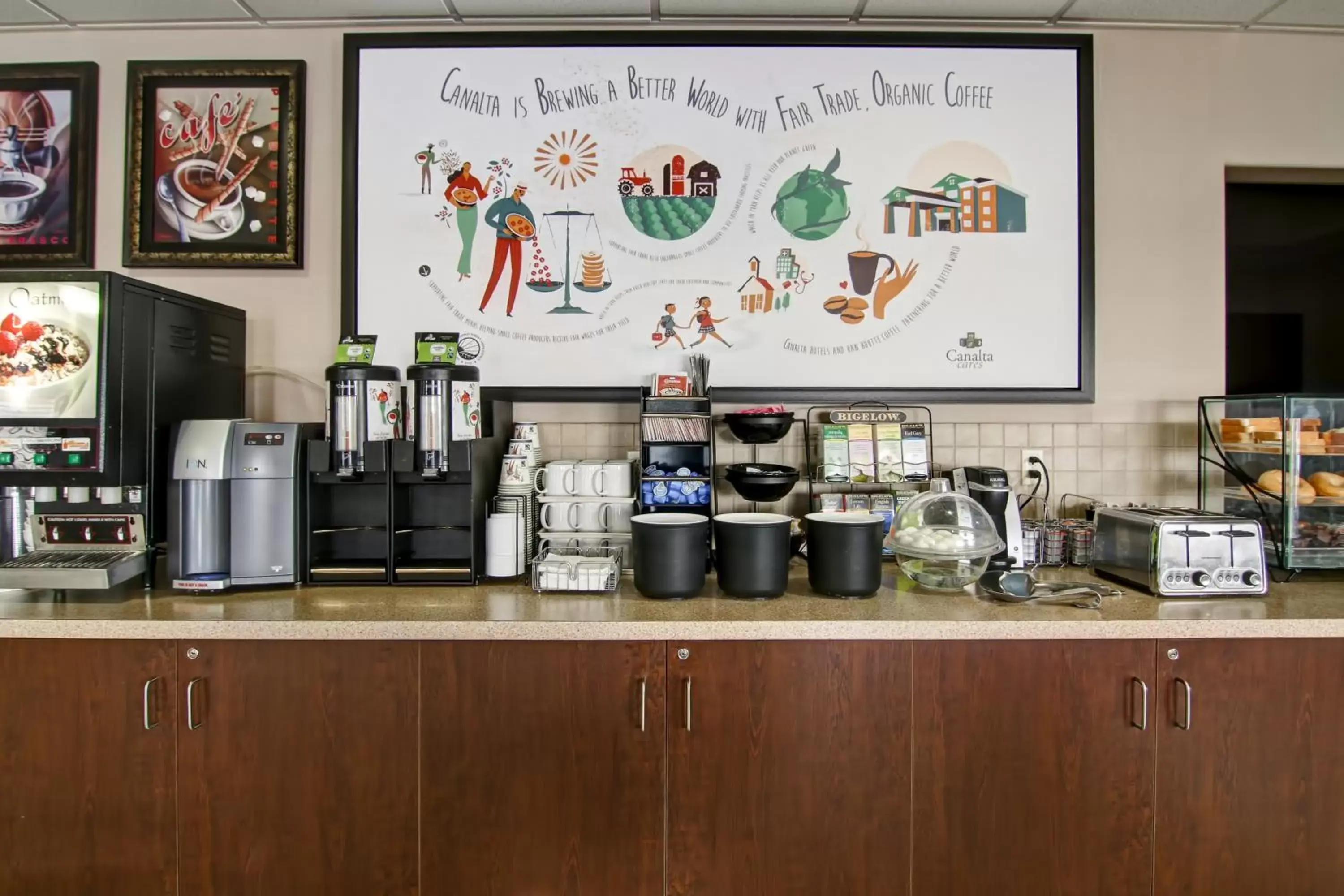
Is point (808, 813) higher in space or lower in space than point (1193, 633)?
lower

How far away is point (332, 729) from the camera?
171 centimetres

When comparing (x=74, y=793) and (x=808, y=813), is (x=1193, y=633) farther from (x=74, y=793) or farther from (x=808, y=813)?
(x=74, y=793)

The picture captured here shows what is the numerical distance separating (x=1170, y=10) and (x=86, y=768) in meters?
3.90

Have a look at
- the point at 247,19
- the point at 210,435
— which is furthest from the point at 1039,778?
the point at 247,19

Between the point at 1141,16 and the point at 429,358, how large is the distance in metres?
2.65

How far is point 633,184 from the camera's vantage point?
2.42 meters

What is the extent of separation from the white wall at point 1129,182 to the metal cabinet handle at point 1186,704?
3.37ft

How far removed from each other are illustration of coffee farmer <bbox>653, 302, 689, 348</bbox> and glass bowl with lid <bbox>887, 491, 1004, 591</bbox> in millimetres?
951

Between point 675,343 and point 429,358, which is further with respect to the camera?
point 675,343

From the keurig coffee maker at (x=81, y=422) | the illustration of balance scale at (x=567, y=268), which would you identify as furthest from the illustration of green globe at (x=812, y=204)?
the keurig coffee maker at (x=81, y=422)

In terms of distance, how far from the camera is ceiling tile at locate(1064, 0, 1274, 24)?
7.63 ft

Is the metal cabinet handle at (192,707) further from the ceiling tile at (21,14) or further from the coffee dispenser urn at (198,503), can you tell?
the ceiling tile at (21,14)

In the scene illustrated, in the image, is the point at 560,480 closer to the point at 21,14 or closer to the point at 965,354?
the point at 965,354

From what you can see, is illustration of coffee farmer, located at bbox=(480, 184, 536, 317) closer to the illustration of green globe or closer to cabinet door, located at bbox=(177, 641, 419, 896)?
the illustration of green globe
